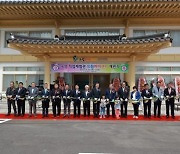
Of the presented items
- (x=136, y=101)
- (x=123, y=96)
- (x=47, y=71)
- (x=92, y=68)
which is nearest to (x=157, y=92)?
(x=136, y=101)

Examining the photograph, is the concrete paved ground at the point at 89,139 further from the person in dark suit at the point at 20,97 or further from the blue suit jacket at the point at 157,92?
the person in dark suit at the point at 20,97

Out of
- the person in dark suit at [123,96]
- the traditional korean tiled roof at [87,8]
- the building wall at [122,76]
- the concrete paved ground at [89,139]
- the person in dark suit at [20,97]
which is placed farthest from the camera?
the building wall at [122,76]

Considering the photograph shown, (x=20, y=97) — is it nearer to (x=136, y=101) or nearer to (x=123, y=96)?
(x=123, y=96)

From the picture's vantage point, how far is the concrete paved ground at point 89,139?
5758 millimetres

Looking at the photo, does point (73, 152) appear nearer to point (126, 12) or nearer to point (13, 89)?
point (13, 89)

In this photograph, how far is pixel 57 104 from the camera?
1177 centimetres

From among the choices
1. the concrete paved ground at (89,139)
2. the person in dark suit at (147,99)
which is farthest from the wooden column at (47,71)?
the concrete paved ground at (89,139)

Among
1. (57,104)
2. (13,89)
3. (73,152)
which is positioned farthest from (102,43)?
(73,152)

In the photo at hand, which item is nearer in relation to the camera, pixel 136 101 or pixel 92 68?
pixel 136 101

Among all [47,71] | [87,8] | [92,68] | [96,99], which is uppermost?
[87,8]

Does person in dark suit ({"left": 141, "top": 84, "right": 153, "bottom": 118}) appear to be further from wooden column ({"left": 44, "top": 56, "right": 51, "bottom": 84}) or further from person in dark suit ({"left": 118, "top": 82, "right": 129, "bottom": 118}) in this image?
wooden column ({"left": 44, "top": 56, "right": 51, "bottom": 84})

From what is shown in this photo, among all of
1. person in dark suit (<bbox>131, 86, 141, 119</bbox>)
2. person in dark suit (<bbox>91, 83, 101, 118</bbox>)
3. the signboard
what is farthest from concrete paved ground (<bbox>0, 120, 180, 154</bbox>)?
the signboard

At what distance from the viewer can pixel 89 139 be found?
6.88 m

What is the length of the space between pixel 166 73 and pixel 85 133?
28.6ft
